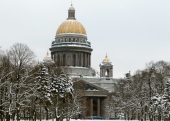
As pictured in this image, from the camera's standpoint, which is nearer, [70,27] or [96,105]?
[96,105]

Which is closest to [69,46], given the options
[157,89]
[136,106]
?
[136,106]

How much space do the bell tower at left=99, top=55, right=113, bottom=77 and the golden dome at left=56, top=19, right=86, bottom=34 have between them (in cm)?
1125

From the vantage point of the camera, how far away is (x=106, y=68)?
529 ft

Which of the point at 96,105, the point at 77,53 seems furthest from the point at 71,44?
the point at 96,105

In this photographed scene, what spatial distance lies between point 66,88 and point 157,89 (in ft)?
58.3

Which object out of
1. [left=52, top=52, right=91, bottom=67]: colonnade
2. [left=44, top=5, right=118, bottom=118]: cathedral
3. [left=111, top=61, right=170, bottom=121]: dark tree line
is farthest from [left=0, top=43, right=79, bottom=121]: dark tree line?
[left=52, top=52, right=91, bottom=67]: colonnade

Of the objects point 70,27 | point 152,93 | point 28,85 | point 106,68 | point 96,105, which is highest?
point 70,27

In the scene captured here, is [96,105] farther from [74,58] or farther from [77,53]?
[77,53]

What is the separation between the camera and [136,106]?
96.6m

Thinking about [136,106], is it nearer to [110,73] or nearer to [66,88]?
[66,88]

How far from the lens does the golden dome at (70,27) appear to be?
158m

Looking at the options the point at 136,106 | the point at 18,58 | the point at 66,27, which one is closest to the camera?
the point at 18,58

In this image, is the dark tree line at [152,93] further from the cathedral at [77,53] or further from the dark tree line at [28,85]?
the cathedral at [77,53]

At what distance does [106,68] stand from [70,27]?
1657 centimetres
